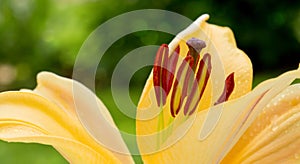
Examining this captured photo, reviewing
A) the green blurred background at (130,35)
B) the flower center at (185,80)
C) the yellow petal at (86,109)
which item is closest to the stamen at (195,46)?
the flower center at (185,80)

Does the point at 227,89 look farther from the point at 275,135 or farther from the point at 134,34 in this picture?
the point at 134,34

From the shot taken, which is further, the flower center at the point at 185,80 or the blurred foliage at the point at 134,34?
Answer: the blurred foliage at the point at 134,34

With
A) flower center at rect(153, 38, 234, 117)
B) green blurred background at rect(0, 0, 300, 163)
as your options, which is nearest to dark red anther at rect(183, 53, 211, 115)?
flower center at rect(153, 38, 234, 117)

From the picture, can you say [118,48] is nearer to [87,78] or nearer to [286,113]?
[87,78]

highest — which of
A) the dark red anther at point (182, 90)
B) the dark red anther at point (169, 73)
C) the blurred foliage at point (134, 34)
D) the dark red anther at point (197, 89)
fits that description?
the blurred foliage at point (134, 34)

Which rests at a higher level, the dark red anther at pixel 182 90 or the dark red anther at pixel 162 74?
the dark red anther at pixel 162 74

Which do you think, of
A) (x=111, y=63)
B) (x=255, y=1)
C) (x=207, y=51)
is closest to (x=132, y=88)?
(x=111, y=63)

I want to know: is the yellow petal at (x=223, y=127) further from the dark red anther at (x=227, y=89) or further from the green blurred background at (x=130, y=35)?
the green blurred background at (x=130, y=35)
